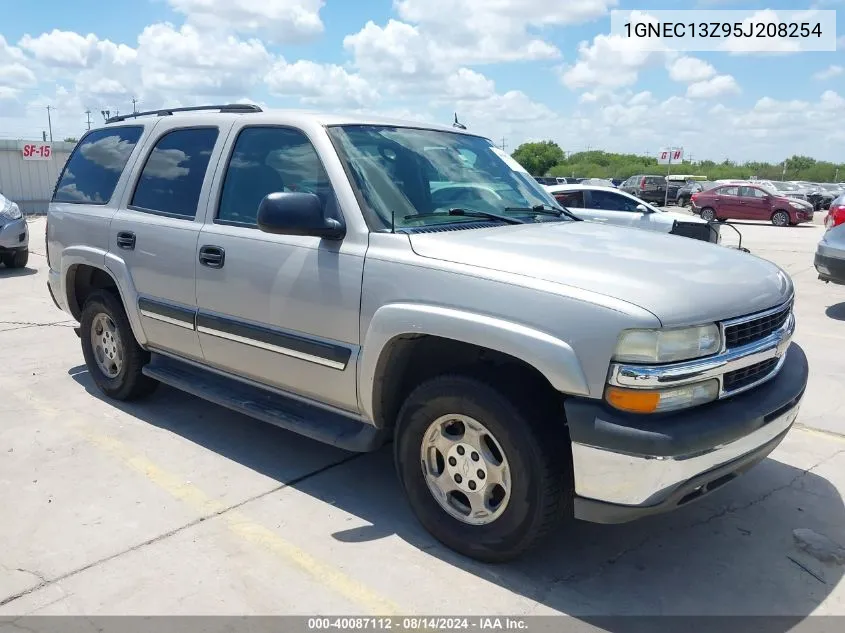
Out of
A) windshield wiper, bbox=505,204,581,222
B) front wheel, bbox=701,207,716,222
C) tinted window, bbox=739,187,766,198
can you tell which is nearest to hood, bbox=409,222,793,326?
windshield wiper, bbox=505,204,581,222

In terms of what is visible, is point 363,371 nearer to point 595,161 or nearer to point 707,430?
point 707,430

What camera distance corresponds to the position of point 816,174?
65.6 m

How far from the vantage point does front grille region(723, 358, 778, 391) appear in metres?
2.91

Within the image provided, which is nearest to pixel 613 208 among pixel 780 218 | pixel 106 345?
pixel 106 345

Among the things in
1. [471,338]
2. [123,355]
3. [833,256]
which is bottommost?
[123,355]

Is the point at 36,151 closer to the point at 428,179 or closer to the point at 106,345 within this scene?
the point at 106,345

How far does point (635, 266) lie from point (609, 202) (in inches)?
443

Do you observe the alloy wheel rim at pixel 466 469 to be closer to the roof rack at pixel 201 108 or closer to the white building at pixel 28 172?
the roof rack at pixel 201 108

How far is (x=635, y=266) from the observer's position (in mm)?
3008

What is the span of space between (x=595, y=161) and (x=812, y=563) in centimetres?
9278

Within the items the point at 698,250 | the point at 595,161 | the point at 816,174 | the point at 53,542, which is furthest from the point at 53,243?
the point at 595,161

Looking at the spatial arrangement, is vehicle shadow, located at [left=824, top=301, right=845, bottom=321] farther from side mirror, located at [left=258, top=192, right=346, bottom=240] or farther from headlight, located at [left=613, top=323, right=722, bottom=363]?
side mirror, located at [left=258, top=192, right=346, bottom=240]

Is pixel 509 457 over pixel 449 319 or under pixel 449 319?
under

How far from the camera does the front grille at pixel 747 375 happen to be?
291 cm
